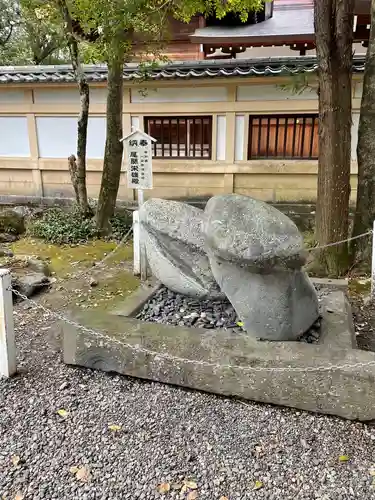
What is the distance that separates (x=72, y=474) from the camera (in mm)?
2613

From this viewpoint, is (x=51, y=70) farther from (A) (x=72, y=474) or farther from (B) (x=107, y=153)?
(A) (x=72, y=474)

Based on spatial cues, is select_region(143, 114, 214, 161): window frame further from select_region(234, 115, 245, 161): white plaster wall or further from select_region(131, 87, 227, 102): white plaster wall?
select_region(234, 115, 245, 161): white plaster wall

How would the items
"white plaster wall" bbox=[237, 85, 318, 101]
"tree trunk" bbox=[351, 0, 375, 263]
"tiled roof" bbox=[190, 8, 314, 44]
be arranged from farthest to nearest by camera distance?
"tiled roof" bbox=[190, 8, 314, 44] → "white plaster wall" bbox=[237, 85, 318, 101] → "tree trunk" bbox=[351, 0, 375, 263]

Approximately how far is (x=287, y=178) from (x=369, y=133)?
17.1 ft

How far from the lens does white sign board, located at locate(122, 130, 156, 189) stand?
6.42m

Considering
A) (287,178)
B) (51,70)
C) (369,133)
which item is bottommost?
(287,178)

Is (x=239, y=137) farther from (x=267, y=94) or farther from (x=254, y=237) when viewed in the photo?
(x=254, y=237)

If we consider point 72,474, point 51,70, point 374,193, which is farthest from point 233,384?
point 51,70

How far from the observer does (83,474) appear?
261 cm

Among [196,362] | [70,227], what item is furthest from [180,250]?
[70,227]

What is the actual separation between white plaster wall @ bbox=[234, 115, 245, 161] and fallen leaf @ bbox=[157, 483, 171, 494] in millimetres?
9728

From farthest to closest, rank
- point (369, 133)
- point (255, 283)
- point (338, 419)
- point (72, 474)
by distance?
1. point (369, 133)
2. point (255, 283)
3. point (338, 419)
4. point (72, 474)

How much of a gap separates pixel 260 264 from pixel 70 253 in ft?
18.5

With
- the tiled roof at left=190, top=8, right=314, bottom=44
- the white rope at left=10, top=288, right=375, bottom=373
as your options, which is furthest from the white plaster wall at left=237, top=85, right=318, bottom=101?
the white rope at left=10, top=288, right=375, bottom=373
